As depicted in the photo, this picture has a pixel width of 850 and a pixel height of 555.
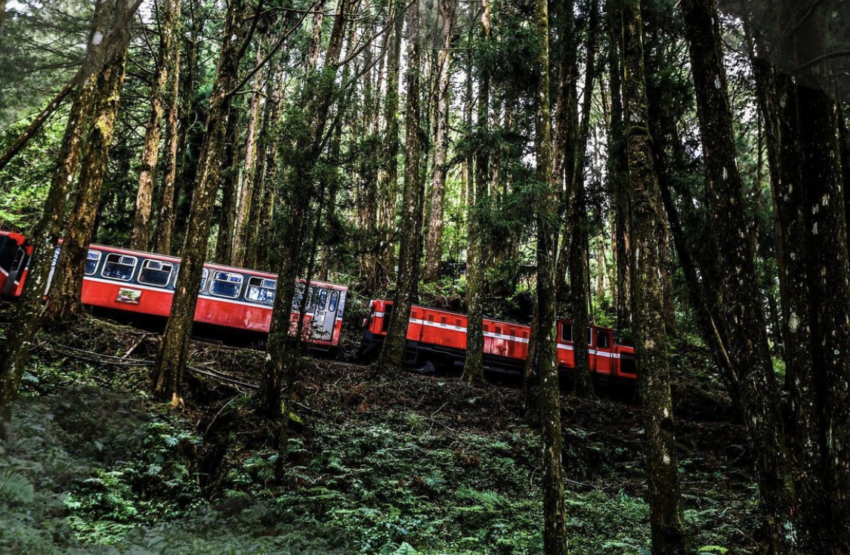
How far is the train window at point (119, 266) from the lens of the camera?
13.6m

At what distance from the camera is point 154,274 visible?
13.6 m

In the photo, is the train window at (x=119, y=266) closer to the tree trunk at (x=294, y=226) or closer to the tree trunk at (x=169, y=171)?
the tree trunk at (x=169, y=171)

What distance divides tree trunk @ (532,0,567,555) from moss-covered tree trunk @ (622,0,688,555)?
85 cm

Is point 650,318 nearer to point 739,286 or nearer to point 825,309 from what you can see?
point 739,286

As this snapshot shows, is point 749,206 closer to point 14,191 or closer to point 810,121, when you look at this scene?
point 810,121

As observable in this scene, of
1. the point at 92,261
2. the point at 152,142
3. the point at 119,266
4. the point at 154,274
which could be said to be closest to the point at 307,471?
the point at 154,274

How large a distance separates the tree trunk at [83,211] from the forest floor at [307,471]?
0.62m

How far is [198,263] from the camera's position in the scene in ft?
25.6

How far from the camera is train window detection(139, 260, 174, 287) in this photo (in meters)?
13.6

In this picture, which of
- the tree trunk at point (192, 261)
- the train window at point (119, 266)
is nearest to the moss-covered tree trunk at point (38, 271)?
the tree trunk at point (192, 261)

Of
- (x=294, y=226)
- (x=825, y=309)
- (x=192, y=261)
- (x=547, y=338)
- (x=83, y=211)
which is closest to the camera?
(x=825, y=309)

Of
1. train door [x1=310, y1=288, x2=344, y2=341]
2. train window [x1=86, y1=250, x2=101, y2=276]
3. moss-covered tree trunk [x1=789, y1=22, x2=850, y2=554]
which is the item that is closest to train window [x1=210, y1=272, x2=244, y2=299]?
train door [x1=310, y1=288, x2=344, y2=341]

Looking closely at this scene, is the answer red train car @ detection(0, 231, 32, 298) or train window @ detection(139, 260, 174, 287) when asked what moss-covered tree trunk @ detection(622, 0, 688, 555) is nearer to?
train window @ detection(139, 260, 174, 287)

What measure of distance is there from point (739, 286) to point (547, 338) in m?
1.88
